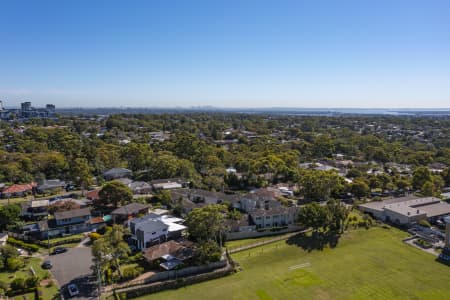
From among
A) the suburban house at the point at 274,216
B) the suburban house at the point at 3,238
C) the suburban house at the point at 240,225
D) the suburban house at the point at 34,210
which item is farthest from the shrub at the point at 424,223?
the suburban house at the point at 34,210

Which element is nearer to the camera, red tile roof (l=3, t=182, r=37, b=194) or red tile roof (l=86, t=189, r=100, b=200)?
red tile roof (l=86, t=189, r=100, b=200)

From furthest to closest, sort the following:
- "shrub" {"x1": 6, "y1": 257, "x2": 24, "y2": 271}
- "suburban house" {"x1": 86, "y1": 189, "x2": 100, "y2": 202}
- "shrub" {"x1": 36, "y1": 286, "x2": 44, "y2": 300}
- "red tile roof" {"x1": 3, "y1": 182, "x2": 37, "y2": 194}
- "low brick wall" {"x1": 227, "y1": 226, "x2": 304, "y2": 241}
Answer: "red tile roof" {"x1": 3, "y1": 182, "x2": 37, "y2": 194} → "suburban house" {"x1": 86, "y1": 189, "x2": 100, "y2": 202} → "low brick wall" {"x1": 227, "y1": 226, "x2": 304, "y2": 241} → "shrub" {"x1": 6, "y1": 257, "x2": 24, "y2": 271} → "shrub" {"x1": 36, "y1": 286, "x2": 44, "y2": 300}

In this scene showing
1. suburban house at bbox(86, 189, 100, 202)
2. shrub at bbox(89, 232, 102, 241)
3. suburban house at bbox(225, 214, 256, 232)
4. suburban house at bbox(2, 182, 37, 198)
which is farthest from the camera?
suburban house at bbox(2, 182, 37, 198)

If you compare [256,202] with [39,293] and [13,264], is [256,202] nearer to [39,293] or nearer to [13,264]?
[39,293]

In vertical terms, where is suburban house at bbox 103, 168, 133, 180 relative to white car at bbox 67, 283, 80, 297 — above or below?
above

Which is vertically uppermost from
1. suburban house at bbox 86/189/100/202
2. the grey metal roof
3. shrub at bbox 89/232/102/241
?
the grey metal roof

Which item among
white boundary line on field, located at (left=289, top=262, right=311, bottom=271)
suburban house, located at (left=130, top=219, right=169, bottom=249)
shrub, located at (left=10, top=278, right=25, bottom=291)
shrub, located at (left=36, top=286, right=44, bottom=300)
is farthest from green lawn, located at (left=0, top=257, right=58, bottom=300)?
white boundary line on field, located at (left=289, top=262, right=311, bottom=271)

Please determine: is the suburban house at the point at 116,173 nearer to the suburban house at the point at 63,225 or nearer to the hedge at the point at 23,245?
the suburban house at the point at 63,225

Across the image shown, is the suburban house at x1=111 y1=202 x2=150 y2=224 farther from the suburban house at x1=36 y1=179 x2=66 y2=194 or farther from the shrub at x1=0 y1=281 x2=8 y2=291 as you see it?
the suburban house at x1=36 y1=179 x2=66 y2=194
